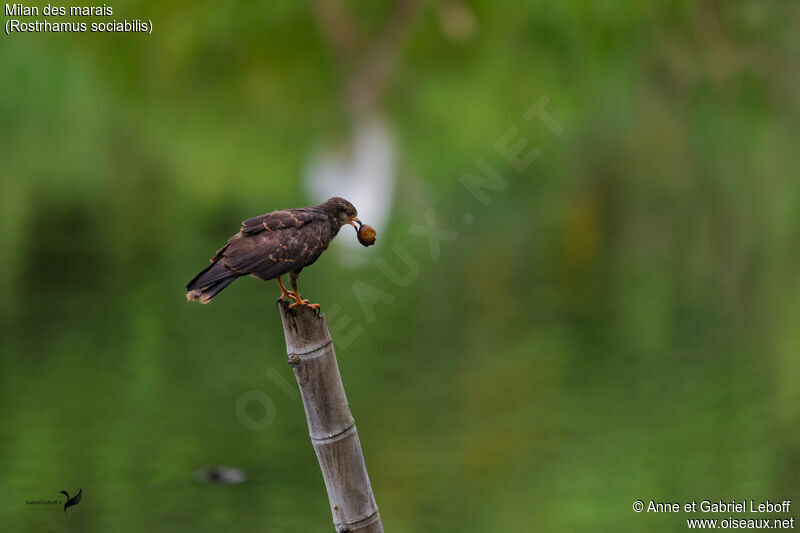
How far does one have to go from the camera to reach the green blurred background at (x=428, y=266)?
6.18 metres

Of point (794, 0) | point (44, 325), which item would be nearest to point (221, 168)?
point (44, 325)

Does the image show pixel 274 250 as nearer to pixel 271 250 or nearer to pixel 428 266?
pixel 271 250

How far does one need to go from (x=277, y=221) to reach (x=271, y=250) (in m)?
0.11

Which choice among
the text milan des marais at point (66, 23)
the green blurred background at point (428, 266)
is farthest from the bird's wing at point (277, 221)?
the text milan des marais at point (66, 23)

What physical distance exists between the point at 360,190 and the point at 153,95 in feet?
10.6

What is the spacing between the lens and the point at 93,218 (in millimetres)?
10562

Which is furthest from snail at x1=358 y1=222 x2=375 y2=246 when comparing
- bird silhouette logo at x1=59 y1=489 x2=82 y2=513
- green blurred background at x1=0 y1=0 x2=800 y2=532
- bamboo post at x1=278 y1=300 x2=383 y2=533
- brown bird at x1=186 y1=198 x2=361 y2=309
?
bird silhouette logo at x1=59 y1=489 x2=82 y2=513

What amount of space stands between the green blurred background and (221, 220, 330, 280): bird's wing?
2.82 metres

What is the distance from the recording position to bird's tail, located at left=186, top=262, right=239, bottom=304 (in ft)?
9.47

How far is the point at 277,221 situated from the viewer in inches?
122

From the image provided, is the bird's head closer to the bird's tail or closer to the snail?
the snail

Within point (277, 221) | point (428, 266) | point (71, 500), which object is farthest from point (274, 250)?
point (428, 266)

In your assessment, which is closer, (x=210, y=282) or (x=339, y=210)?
(x=210, y=282)

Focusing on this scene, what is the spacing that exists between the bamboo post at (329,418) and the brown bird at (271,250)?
7 cm
